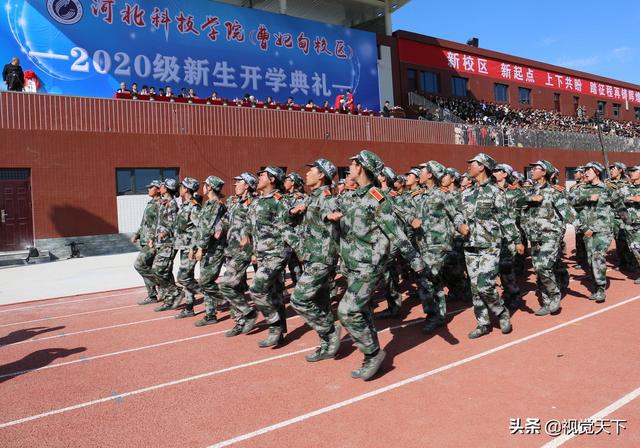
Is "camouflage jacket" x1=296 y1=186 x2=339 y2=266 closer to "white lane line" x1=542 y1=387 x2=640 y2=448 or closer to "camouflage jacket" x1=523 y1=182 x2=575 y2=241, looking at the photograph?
"white lane line" x1=542 y1=387 x2=640 y2=448

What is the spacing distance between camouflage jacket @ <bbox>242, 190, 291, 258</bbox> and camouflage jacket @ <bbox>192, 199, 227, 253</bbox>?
73 centimetres

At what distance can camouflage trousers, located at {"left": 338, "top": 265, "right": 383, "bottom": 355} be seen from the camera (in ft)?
14.1

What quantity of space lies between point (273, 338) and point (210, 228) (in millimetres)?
1809

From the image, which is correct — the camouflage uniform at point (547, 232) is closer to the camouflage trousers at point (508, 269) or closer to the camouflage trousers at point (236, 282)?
the camouflage trousers at point (508, 269)

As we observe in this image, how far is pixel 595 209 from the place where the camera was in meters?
7.32

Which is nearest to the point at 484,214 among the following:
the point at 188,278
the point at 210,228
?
the point at 210,228

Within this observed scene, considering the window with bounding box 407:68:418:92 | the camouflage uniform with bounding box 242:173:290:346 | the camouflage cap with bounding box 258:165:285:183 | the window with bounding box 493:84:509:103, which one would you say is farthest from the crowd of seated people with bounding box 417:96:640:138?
the camouflage uniform with bounding box 242:173:290:346

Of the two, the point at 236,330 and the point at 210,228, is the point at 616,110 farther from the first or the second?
the point at 236,330

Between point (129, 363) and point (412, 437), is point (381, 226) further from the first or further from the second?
point (129, 363)

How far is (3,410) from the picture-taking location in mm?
4086

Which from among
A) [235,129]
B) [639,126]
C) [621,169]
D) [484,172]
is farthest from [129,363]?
[639,126]

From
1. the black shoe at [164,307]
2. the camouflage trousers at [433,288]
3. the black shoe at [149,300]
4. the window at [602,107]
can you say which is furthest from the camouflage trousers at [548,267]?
the window at [602,107]

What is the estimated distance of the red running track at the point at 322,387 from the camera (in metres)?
3.38

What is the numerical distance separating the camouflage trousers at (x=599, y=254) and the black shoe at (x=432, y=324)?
2679 mm
